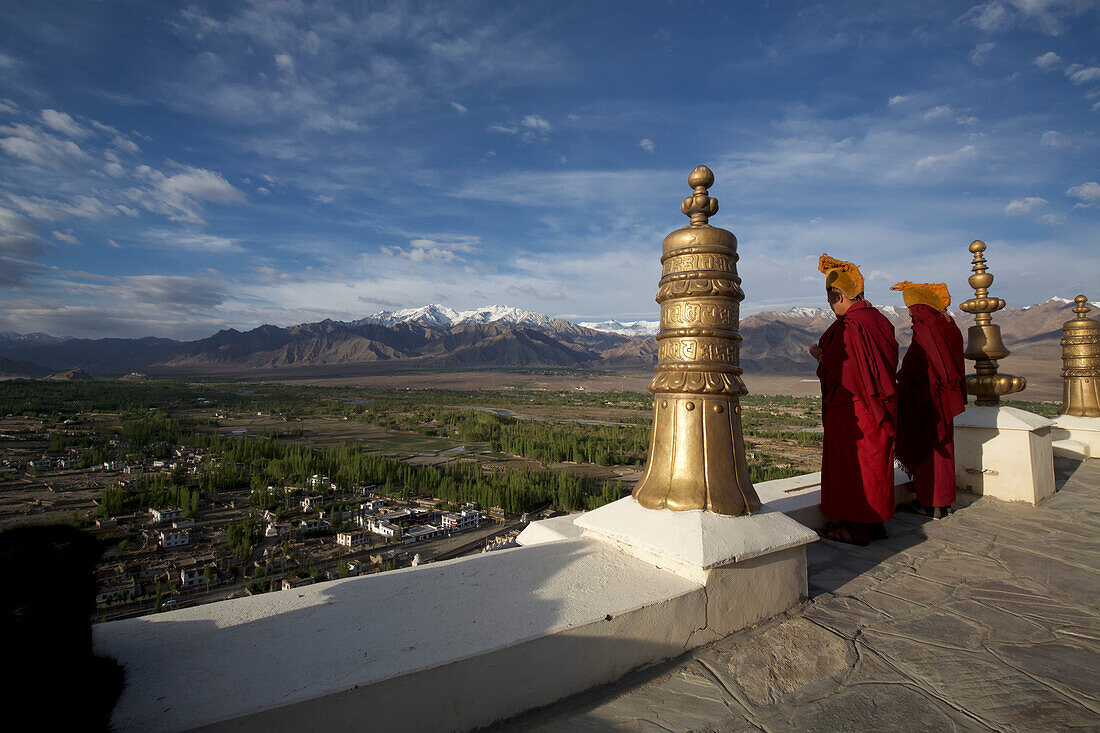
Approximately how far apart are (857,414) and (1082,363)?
6.57m

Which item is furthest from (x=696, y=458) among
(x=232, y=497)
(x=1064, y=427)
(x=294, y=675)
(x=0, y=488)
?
(x=0, y=488)

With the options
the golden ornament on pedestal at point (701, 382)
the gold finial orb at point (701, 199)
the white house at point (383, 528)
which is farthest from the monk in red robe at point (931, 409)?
the white house at point (383, 528)

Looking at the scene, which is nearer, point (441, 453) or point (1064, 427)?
point (1064, 427)

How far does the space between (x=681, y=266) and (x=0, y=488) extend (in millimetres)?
25206

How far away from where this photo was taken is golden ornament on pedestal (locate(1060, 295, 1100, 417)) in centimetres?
713

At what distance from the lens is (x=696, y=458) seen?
2590mm

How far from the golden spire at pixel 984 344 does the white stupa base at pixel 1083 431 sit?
2802mm

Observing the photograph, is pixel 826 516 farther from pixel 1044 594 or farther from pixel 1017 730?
pixel 1017 730

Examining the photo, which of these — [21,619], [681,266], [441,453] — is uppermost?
[681,266]

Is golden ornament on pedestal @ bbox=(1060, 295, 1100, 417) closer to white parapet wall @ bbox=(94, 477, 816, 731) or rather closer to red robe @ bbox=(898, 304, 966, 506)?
red robe @ bbox=(898, 304, 966, 506)

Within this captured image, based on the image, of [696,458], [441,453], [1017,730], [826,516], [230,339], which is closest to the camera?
[1017,730]

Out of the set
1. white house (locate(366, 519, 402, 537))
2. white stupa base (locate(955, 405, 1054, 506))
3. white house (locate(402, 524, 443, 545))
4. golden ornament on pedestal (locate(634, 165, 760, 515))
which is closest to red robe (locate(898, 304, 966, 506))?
white stupa base (locate(955, 405, 1054, 506))

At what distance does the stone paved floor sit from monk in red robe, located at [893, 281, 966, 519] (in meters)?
1.09

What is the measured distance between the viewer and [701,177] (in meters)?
2.74
